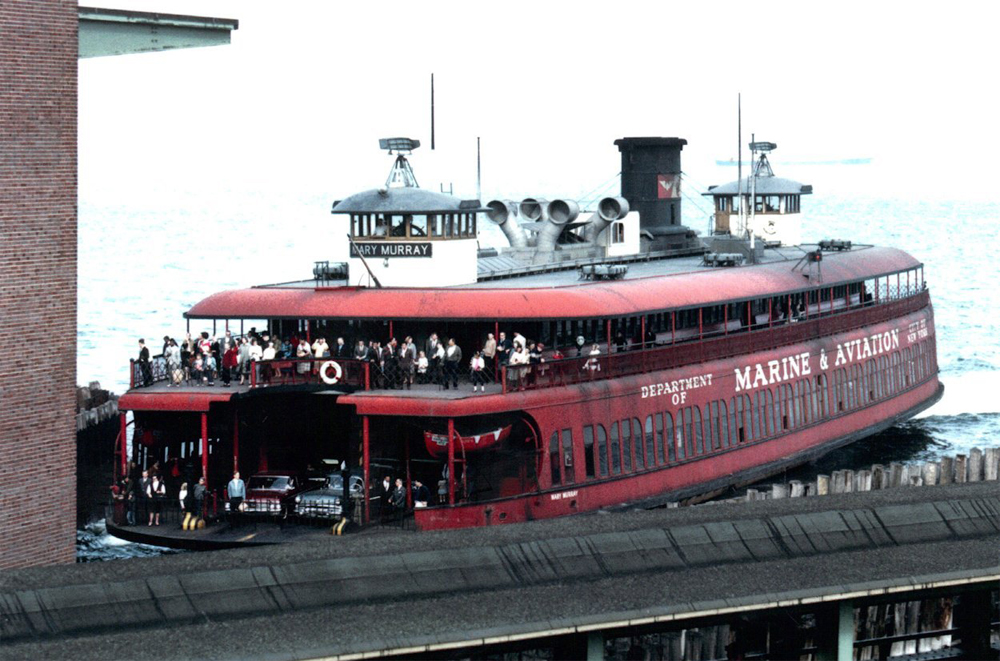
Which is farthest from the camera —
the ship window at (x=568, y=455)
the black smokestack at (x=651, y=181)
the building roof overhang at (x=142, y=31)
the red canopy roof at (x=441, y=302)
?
the black smokestack at (x=651, y=181)

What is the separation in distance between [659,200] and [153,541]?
34.7 m

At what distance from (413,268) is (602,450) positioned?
6920 millimetres

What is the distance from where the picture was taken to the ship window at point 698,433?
44062 millimetres

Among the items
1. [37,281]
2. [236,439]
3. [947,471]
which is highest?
[37,281]

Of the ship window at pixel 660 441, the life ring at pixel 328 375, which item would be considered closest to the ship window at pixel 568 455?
the ship window at pixel 660 441

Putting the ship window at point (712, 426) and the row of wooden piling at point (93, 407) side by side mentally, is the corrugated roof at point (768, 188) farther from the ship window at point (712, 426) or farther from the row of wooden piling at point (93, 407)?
the row of wooden piling at point (93, 407)

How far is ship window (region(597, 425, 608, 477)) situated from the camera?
129ft

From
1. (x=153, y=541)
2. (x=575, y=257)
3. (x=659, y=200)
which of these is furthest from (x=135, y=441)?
(x=659, y=200)

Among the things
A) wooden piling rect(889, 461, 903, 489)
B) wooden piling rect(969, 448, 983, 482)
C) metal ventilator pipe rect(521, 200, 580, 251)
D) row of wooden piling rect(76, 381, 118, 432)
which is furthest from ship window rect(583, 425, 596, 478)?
metal ventilator pipe rect(521, 200, 580, 251)

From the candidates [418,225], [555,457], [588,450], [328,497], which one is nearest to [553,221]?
[418,225]

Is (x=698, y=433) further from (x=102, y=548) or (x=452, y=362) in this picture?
(x=102, y=548)

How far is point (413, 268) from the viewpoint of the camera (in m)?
42.4

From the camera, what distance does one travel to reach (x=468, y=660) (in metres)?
26.9

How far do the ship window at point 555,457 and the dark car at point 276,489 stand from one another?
516cm
